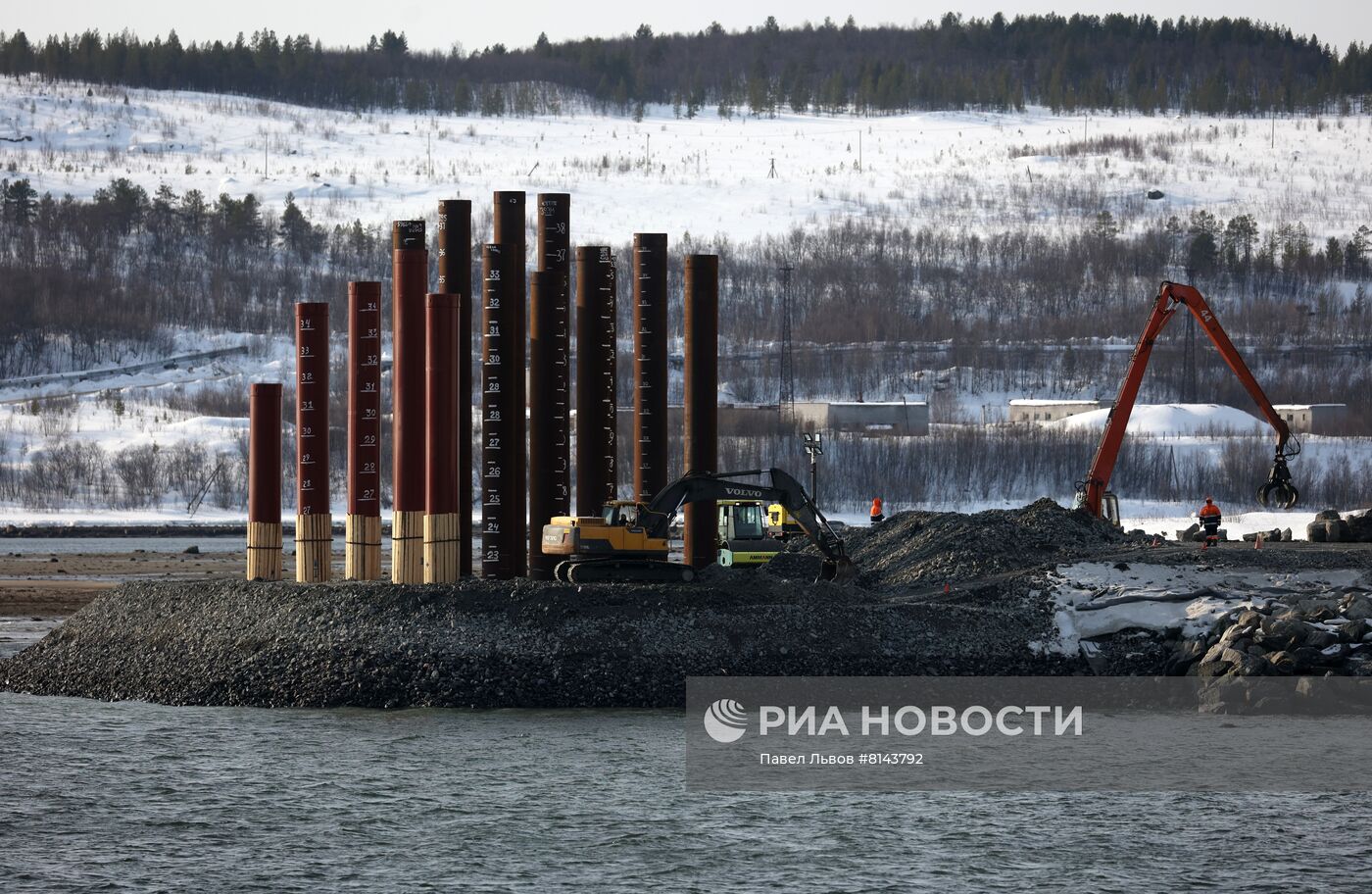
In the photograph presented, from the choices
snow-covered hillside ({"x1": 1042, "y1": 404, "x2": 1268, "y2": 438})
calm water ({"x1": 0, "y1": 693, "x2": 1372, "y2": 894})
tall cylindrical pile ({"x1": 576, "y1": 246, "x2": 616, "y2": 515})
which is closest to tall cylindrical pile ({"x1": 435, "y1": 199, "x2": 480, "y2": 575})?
tall cylindrical pile ({"x1": 576, "y1": 246, "x2": 616, "y2": 515})

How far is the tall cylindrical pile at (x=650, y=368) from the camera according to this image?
44469mm

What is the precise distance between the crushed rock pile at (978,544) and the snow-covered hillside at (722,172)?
104773 millimetres

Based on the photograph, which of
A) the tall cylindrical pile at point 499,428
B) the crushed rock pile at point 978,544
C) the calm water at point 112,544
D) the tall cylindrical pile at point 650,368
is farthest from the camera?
the calm water at point 112,544

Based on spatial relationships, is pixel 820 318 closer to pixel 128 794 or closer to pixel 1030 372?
pixel 1030 372

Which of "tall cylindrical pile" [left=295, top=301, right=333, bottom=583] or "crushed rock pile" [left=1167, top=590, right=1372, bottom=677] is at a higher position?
"tall cylindrical pile" [left=295, top=301, right=333, bottom=583]

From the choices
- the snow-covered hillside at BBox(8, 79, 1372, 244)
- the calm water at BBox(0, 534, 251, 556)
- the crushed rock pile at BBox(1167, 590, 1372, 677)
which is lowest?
the calm water at BBox(0, 534, 251, 556)

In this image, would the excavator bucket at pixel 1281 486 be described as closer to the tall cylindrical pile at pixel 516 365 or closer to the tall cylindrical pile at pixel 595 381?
the tall cylindrical pile at pixel 595 381

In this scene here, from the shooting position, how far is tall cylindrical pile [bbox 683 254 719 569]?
45.0 metres

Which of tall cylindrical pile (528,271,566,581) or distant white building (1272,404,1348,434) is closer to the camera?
tall cylindrical pile (528,271,566,581)

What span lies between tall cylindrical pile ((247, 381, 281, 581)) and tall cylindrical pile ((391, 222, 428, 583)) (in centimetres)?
306

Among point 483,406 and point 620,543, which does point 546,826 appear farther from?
point 483,406

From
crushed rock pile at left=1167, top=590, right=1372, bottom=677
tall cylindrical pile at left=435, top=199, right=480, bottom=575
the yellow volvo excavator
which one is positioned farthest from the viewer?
tall cylindrical pile at left=435, top=199, right=480, bottom=575

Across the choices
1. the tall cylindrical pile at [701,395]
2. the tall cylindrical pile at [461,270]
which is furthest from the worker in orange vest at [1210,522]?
the tall cylindrical pile at [461,270]

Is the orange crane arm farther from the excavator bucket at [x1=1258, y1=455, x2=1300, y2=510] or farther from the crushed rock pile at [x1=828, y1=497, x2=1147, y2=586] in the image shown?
the crushed rock pile at [x1=828, y1=497, x2=1147, y2=586]
